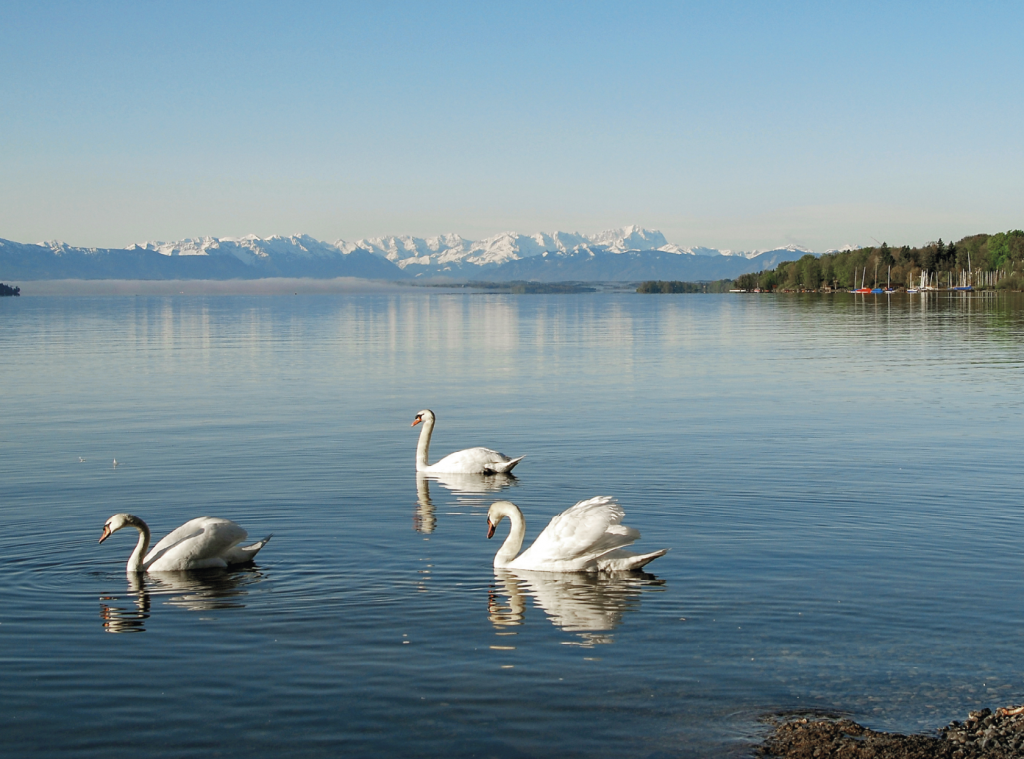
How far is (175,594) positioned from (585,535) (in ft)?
20.4

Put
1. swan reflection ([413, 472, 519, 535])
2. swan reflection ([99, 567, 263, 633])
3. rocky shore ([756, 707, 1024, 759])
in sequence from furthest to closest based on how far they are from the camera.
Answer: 1. swan reflection ([413, 472, 519, 535])
2. swan reflection ([99, 567, 263, 633])
3. rocky shore ([756, 707, 1024, 759])

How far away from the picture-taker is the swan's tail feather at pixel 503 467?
25.5 m

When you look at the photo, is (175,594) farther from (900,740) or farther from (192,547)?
(900,740)

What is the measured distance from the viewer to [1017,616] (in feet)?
46.6

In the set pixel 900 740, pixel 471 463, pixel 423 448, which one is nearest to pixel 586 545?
pixel 900 740

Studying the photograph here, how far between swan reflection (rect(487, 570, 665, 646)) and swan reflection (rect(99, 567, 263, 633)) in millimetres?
3772

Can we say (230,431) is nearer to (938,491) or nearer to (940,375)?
(938,491)

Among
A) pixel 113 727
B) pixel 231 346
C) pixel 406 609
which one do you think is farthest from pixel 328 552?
pixel 231 346

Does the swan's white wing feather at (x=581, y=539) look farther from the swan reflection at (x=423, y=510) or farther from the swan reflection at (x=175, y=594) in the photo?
the swan reflection at (x=175, y=594)

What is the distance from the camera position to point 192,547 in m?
16.8

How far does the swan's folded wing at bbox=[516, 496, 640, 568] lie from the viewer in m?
16.2

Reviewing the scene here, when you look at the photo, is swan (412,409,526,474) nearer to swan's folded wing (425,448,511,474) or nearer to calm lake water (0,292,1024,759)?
swan's folded wing (425,448,511,474)

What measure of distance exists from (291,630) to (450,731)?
392 cm

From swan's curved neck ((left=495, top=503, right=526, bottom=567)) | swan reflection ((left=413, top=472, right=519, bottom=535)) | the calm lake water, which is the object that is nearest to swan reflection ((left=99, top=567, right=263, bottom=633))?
the calm lake water
